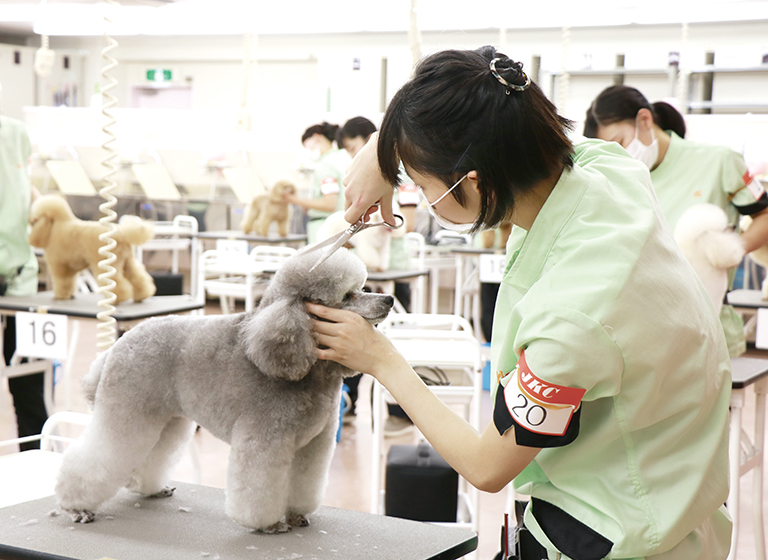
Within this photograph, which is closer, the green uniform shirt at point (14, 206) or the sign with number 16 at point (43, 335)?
the sign with number 16 at point (43, 335)

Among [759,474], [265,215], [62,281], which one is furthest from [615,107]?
[265,215]

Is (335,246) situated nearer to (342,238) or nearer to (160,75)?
(342,238)

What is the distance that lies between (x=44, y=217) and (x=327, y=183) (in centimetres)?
165

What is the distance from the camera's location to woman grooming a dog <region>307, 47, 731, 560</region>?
2.49ft

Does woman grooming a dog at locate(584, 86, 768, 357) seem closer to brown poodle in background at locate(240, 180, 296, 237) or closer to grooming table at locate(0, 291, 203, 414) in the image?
grooming table at locate(0, 291, 203, 414)

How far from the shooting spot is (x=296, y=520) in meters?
1.26

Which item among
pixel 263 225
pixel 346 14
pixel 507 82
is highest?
pixel 346 14

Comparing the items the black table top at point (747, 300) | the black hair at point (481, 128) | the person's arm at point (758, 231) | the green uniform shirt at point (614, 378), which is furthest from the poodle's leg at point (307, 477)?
the black table top at point (747, 300)

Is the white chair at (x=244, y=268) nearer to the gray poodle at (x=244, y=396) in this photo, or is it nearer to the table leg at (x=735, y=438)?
the table leg at (x=735, y=438)

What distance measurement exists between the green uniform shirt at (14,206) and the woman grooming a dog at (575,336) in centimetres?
228

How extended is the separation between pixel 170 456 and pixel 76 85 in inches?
437

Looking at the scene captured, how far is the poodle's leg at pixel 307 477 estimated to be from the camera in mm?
1266

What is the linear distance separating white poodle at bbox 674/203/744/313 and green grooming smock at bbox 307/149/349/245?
7.46 ft

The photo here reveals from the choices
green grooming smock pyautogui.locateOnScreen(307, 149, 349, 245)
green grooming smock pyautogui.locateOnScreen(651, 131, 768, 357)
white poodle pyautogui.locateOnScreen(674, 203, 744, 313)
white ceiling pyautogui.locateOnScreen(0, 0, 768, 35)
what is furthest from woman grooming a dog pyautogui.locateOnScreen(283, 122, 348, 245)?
white ceiling pyautogui.locateOnScreen(0, 0, 768, 35)
